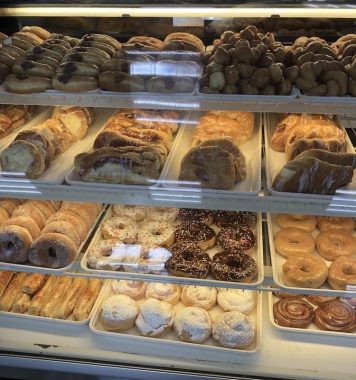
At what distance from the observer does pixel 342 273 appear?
208 centimetres

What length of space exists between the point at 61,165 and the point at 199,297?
88 centimetres

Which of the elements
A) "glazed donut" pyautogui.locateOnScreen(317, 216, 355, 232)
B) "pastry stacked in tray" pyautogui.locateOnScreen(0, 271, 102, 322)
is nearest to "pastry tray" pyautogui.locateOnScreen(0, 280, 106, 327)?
"pastry stacked in tray" pyautogui.locateOnScreen(0, 271, 102, 322)

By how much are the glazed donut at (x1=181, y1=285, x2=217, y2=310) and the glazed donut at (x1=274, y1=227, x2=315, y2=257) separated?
15.2 inches

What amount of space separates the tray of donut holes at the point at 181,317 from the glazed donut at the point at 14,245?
0.44 metres

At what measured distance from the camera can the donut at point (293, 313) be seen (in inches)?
86.4

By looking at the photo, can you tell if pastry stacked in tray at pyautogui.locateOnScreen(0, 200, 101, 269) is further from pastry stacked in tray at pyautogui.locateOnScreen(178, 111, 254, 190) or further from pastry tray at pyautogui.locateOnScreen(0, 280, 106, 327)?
pastry stacked in tray at pyautogui.locateOnScreen(178, 111, 254, 190)

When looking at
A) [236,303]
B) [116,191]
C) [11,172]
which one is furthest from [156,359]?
[11,172]

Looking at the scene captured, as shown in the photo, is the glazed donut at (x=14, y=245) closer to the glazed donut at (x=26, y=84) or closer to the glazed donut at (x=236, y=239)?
the glazed donut at (x=26, y=84)

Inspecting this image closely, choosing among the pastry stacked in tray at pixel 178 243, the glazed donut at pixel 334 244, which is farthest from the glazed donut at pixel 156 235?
the glazed donut at pixel 334 244

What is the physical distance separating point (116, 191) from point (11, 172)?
456 millimetres

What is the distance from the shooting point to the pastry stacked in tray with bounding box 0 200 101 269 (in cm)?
213

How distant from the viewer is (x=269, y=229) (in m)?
2.38

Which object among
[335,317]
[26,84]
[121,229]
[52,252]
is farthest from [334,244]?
[26,84]

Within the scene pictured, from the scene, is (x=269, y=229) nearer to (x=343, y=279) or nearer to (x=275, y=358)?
(x=343, y=279)
